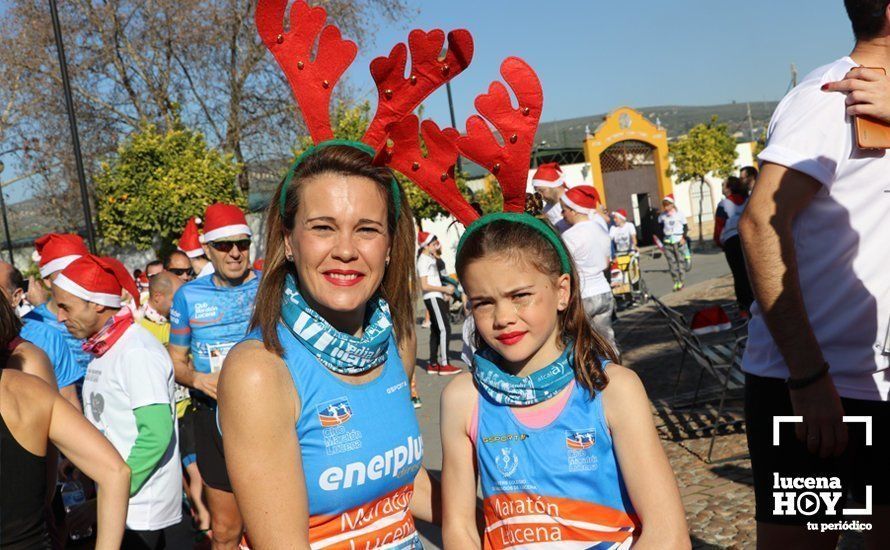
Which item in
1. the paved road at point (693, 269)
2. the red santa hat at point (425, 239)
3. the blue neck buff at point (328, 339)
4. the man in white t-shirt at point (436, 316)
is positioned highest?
the blue neck buff at point (328, 339)

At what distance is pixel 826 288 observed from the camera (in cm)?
259

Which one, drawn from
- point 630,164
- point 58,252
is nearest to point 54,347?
point 58,252

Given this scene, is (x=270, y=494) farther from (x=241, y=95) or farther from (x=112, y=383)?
(x=241, y=95)

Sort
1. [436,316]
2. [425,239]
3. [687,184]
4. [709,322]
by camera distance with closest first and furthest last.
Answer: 1. [709,322]
2. [436,316]
3. [425,239]
4. [687,184]

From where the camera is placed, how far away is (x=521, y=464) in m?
2.32

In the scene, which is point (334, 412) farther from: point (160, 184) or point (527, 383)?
point (160, 184)

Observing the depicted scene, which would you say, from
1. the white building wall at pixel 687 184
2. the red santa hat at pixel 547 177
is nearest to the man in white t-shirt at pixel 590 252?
the red santa hat at pixel 547 177

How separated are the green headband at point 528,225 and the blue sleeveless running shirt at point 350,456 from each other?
0.52m

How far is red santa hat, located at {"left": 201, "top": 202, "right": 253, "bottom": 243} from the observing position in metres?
5.61

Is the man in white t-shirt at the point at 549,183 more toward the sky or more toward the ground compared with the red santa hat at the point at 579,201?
more toward the sky

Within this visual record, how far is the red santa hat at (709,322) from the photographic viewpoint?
7.65 m

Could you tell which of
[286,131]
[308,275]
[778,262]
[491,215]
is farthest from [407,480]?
[286,131]

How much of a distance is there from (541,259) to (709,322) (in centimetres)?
564

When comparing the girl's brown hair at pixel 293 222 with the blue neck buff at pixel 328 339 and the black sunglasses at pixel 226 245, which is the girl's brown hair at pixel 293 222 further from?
the black sunglasses at pixel 226 245
